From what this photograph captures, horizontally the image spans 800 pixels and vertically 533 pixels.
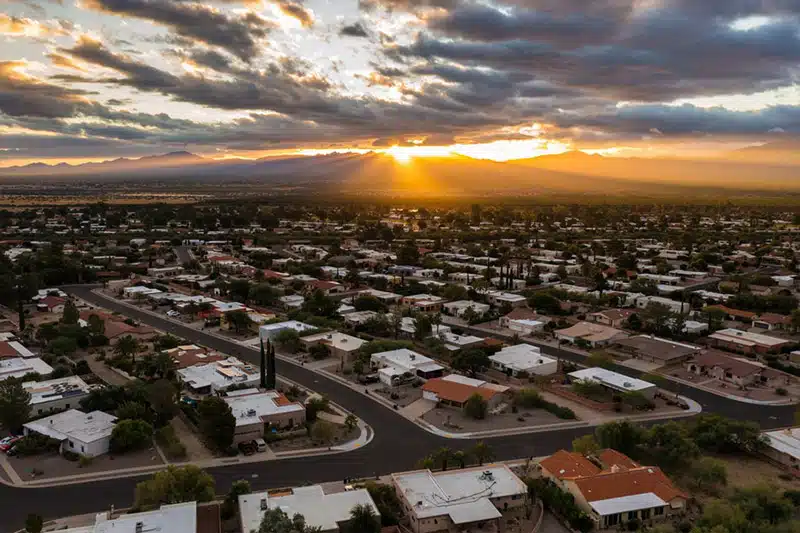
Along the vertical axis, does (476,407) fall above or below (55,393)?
above

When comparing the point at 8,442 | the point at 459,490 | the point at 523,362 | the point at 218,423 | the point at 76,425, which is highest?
the point at 218,423

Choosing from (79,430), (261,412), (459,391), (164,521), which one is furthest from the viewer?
(459,391)

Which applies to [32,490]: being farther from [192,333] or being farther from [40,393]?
[192,333]

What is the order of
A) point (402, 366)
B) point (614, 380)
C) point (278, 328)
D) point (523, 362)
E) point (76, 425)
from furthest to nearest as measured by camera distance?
point (278, 328) → point (523, 362) → point (402, 366) → point (614, 380) → point (76, 425)

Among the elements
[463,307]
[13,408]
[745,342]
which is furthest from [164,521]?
[745,342]

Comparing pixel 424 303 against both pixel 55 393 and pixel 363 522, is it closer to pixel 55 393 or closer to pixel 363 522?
pixel 55 393

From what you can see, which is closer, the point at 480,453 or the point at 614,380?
the point at 480,453

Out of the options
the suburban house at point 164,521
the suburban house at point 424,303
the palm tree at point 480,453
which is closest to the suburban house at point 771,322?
the suburban house at point 424,303
